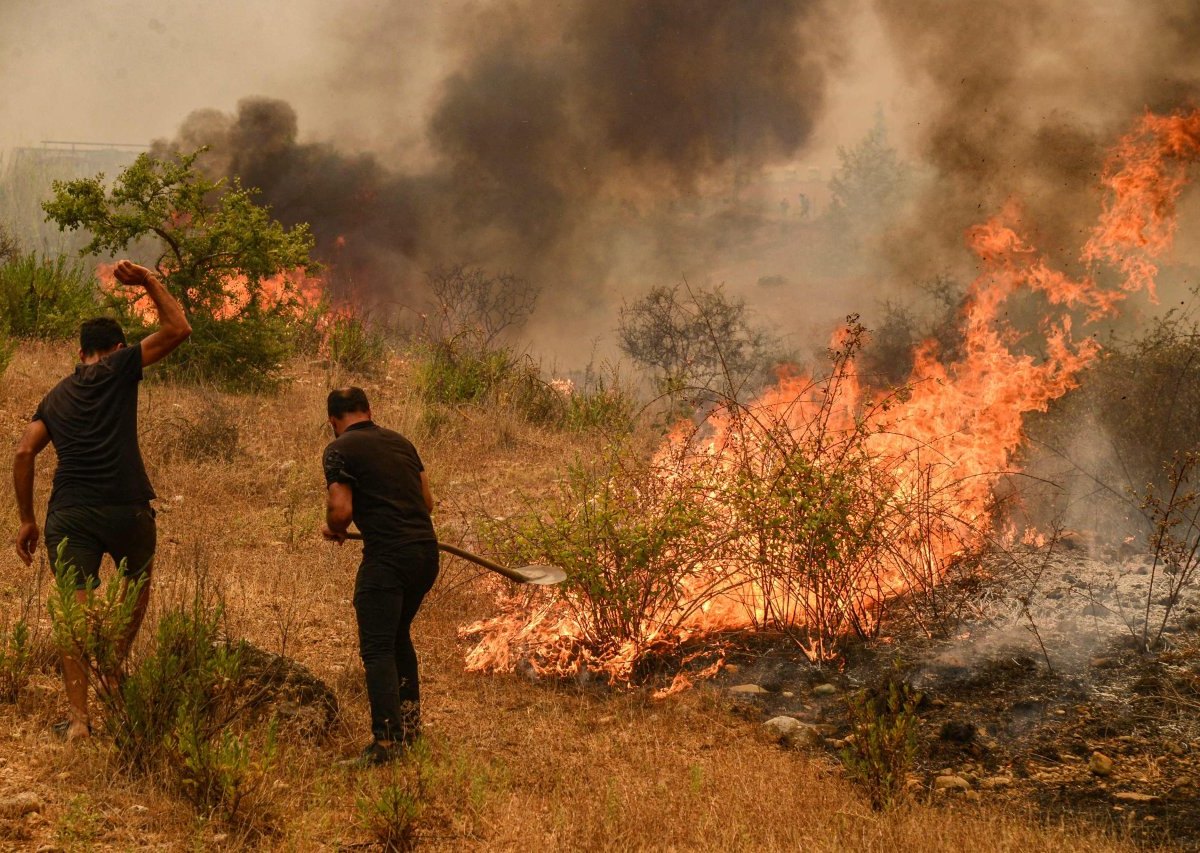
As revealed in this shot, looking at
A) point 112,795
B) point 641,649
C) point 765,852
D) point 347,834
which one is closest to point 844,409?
point 641,649

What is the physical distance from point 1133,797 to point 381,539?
3.32 m

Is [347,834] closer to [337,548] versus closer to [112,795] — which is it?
[112,795]

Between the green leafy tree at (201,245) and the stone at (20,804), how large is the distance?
362 inches

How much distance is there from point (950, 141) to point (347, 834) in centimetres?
1096

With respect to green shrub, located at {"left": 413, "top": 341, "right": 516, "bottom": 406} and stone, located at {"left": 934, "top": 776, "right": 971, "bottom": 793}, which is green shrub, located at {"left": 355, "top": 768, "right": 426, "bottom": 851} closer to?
stone, located at {"left": 934, "top": 776, "right": 971, "bottom": 793}

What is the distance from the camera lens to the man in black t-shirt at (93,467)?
14.0 ft

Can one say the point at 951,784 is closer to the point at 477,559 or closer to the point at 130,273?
Answer: the point at 477,559

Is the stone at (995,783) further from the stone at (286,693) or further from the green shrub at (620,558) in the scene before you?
the stone at (286,693)

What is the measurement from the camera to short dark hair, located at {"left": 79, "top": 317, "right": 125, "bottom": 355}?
443 cm

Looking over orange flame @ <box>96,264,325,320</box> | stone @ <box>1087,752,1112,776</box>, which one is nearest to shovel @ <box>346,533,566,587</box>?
stone @ <box>1087,752,1112,776</box>

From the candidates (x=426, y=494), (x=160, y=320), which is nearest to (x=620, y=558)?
(x=426, y=494)

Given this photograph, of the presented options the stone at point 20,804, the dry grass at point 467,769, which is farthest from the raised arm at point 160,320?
the stone at point 20,804

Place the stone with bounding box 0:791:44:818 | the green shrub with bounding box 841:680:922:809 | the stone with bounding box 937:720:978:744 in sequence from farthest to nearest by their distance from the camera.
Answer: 1. the stone with bounding box 937:720:978:744
2. the green shrub with bounding box 841:680:922:809
3. the stone with bounding box 0:791:44:818

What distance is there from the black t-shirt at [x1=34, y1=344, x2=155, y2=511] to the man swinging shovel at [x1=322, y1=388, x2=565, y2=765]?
31.4 inches
